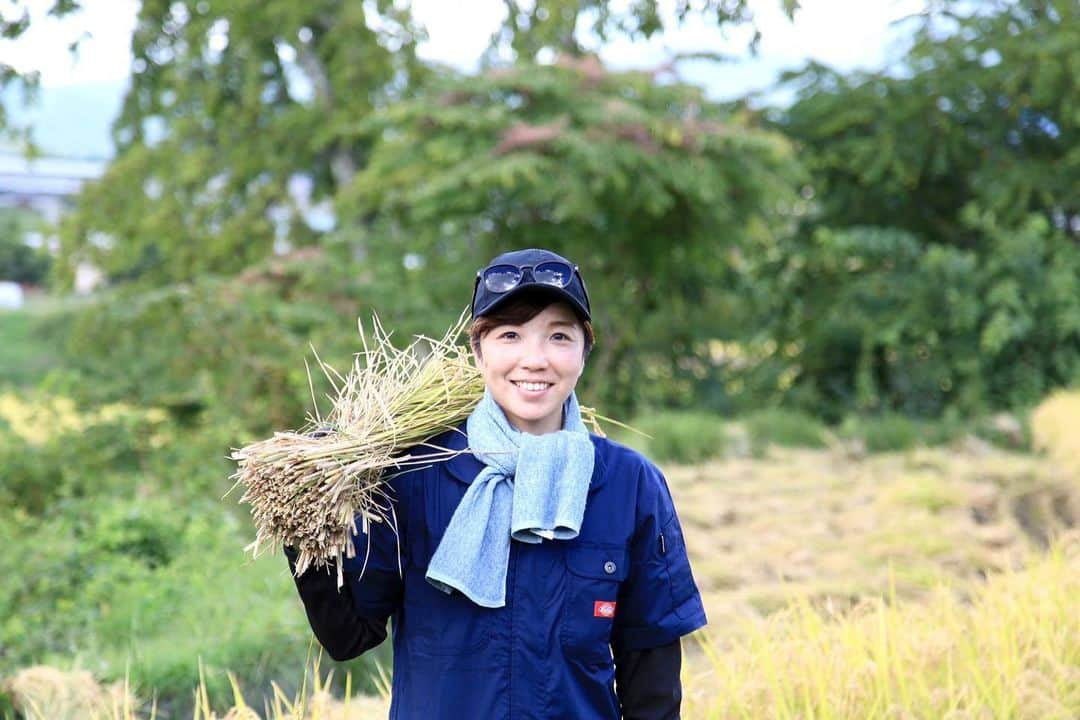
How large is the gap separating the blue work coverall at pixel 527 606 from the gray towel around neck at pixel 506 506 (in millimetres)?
42

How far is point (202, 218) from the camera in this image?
12.7 meters

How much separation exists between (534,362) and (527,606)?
39 cm

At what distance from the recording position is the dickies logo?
1.98m

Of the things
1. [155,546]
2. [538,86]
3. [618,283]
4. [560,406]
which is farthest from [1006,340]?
[560,406]

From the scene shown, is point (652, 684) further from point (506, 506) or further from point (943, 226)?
point (943, 226)

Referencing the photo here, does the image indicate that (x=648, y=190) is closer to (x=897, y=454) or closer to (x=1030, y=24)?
(x=897, y=454)

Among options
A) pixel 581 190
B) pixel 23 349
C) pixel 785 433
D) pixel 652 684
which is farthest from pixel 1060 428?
pixel 23 349

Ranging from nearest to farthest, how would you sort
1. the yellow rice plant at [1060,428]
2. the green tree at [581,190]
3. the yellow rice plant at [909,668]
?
the yellow rice plant at [909,668]
the yellow rice plant at [1060,428]
the green tree at [581,190]

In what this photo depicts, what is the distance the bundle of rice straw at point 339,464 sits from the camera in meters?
1.92

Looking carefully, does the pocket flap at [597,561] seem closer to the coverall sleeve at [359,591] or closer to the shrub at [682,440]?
the coverall sleeve at [359,591]

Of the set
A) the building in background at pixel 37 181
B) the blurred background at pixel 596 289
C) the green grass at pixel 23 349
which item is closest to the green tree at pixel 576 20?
the blurred background at pixel 596 289

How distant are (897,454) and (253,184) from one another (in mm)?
7195

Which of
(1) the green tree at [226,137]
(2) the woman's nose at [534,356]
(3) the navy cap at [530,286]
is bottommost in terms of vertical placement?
(2) the woman's nose at [534,356]

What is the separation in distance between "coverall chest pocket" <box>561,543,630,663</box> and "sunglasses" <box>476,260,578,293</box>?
0.43m
